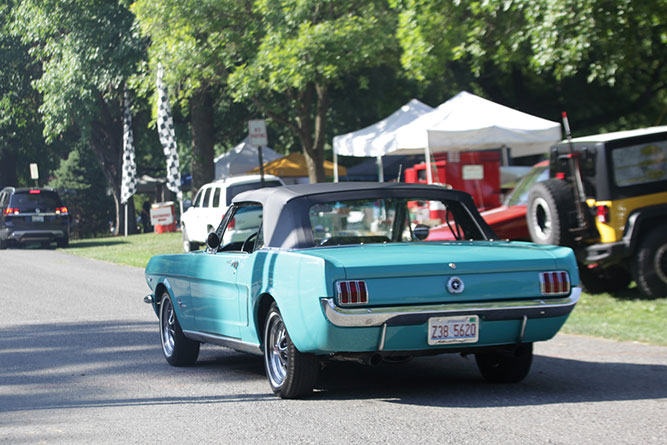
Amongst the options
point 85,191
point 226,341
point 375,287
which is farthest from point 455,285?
point 85,191

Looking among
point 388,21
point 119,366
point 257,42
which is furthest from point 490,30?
point 119,366

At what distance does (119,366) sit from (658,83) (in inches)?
1014

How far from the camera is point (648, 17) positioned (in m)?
15.1

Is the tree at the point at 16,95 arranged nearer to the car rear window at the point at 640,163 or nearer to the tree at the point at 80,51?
the tree at the point at 80,51

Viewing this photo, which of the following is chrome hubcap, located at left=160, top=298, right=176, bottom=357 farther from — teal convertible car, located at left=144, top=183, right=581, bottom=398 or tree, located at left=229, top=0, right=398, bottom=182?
tree, located at left=229, top=0, right=398, bottom=182

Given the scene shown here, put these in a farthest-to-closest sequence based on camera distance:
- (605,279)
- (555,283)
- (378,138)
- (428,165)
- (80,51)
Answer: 1. (80,51)
2. (378,138)
3. (428,165)
4. (605,279)
5. (555,283)

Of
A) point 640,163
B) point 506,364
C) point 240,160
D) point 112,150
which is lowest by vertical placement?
point 506,364

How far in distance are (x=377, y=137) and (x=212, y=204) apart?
417cm

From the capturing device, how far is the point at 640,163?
1198 cm

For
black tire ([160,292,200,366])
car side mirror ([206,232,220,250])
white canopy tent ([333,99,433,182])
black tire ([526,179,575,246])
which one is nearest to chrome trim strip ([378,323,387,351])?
car side mirror ([206,232,220,250])

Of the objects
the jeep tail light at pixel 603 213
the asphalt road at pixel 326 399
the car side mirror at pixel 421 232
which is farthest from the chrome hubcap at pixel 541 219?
the car side mirror at pixel 421 232

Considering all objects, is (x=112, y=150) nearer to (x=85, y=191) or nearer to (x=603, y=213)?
(x=85, y=191)

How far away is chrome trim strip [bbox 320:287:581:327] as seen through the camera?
583 centimetres

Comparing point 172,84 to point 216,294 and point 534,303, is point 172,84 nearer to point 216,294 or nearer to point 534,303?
point 216,294
